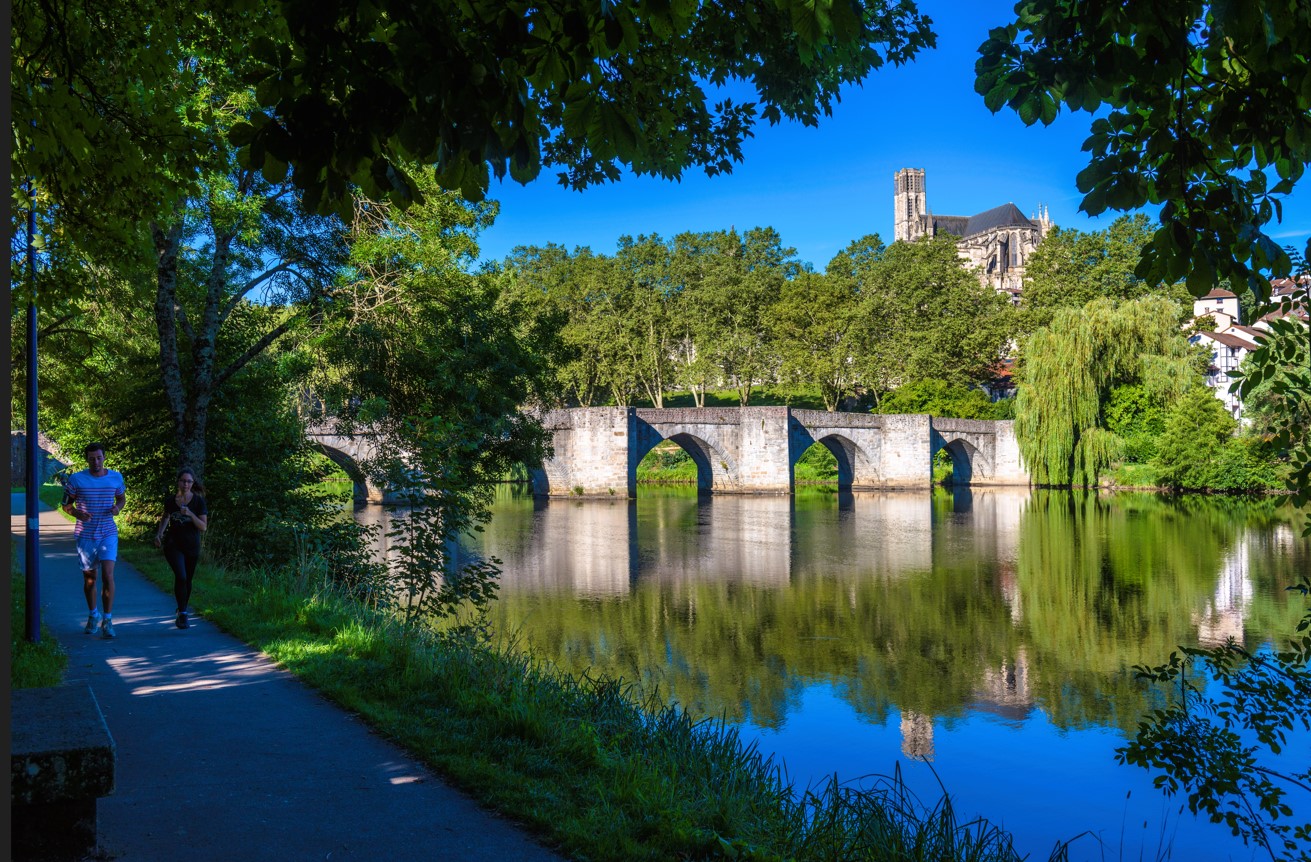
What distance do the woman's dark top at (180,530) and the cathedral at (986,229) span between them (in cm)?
7080

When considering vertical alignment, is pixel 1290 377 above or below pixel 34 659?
above

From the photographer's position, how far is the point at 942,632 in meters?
11.4

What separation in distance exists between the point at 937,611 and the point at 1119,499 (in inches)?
825

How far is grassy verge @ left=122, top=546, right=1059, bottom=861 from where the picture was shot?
11.0 ft

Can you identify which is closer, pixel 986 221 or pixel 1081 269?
pixel 1081 269

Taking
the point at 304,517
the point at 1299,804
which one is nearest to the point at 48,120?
the point at 304,517

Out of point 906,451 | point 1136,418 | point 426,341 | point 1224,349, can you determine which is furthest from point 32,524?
point 1224,349

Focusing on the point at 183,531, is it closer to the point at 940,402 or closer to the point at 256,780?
the point at 256,780

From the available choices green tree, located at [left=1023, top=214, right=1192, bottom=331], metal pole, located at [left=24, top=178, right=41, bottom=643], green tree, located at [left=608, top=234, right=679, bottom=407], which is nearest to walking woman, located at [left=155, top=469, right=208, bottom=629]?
metal pole, located at [left=24, top=178, right=41, bottom=643]

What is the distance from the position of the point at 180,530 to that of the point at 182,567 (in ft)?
0.90

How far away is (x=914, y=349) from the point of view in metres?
45.7

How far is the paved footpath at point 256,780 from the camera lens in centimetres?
308

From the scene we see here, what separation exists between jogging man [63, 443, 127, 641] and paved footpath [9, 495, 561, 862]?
0.89 metres

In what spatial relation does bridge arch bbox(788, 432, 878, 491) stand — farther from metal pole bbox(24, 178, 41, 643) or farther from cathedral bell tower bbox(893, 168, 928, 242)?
cathedral bell tower bbox(893, 168, 928, 242)
